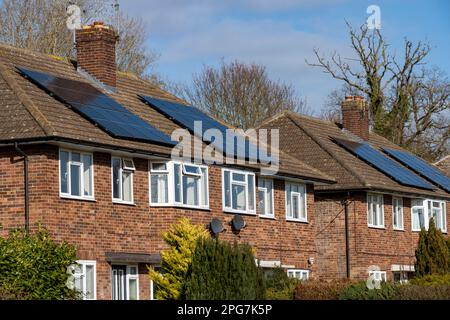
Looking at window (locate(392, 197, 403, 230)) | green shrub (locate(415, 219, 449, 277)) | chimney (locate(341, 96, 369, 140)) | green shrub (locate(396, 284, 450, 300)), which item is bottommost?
green shrub (locate(396, 284, 450, 300))

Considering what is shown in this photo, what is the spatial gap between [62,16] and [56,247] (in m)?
30.2

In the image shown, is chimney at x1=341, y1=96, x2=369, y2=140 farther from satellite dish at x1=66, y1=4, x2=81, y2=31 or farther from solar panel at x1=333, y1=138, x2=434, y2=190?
satellite dish at x1=66, y1=4, x2=81, y2=31

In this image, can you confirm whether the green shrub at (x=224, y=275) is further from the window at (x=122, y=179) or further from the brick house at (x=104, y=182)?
the window at (x=122, y=179)

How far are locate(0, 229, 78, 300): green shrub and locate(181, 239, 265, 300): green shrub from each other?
477 centimetres

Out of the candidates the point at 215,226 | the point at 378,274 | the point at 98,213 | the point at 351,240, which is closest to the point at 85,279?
the point at 98,213

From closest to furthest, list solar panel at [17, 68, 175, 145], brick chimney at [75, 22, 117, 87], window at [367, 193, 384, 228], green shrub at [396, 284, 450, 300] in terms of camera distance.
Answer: green shrub at [396, 284, 450, 300] → solar panel at [17, 68, 175, 145] → brick chimney at [75, 22, 117, 87] → window at [367, 193, 384, 228]

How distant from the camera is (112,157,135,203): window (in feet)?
107

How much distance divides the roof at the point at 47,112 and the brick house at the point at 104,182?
0.13ft

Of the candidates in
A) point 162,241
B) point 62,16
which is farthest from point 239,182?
point 62,16

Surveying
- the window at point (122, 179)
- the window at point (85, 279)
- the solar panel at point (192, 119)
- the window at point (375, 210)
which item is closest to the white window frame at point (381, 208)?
the window at point (375, 210)

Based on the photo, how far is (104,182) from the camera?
32.1m

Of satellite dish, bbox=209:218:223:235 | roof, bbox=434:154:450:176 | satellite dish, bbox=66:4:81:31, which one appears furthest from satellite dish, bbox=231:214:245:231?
roof, bbox=434:154:450:176
